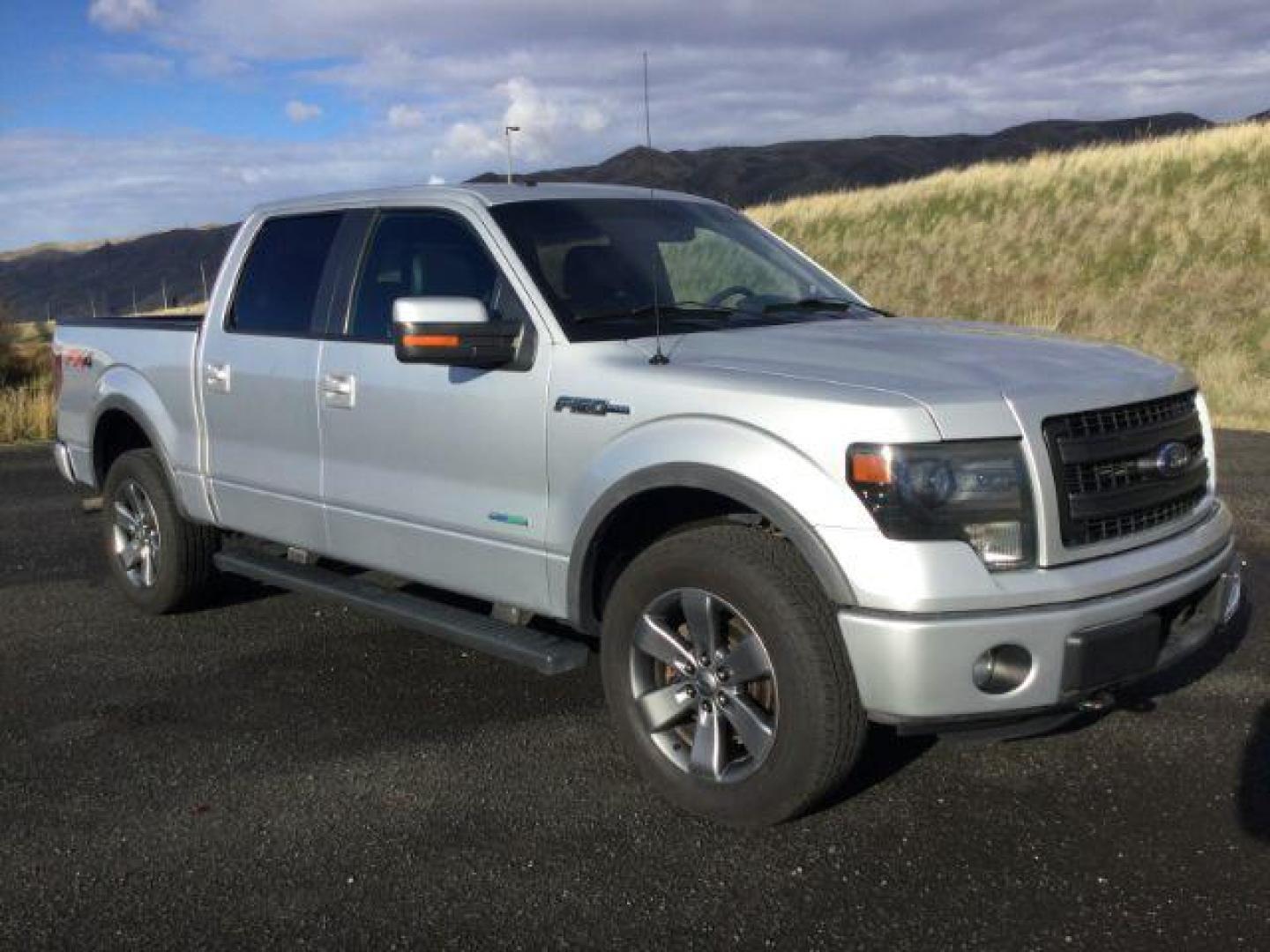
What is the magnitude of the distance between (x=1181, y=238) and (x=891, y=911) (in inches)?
1004

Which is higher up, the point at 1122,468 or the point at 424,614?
the point at 1122,468

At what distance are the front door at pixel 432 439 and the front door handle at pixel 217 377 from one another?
0.75 meters

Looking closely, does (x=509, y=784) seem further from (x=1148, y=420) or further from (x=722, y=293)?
(x=1148, y=420)

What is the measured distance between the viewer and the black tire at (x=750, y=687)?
11.1 ft

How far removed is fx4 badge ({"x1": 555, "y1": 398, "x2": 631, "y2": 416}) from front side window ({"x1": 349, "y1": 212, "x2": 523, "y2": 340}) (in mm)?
573

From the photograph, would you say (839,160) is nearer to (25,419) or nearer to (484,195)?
(25,419)

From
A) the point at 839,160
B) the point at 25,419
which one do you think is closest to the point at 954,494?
the point at 25,419

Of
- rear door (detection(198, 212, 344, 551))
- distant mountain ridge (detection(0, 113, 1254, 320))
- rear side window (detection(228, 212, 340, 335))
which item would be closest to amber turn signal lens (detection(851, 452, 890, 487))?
rear door (detection(198, 212, 344, 551))

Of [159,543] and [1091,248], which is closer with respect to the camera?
[159,543]

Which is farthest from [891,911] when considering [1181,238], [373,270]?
[1181,238]

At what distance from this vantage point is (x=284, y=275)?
5.45m

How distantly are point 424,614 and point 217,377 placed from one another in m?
1.73

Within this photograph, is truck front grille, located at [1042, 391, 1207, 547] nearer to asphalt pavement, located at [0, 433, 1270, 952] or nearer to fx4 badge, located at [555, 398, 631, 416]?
asphalt pavement, located at [0, 433, 1270, 952]

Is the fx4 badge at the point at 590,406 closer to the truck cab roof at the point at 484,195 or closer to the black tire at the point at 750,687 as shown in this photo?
the black tire at the point at 750,687
